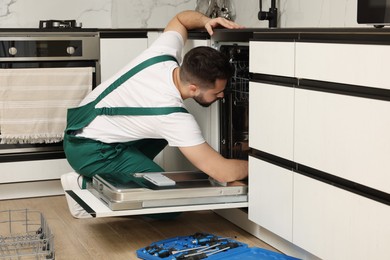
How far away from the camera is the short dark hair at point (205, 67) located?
337 centimetres

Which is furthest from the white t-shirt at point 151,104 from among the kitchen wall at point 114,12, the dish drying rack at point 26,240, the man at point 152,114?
the kitchen wall at point 114,12

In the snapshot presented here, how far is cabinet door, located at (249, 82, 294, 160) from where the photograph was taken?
2.98 m

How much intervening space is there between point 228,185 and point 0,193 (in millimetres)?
1564

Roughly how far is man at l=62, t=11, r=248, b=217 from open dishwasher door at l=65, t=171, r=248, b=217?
0.07 m

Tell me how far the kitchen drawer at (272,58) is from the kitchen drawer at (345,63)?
59mm

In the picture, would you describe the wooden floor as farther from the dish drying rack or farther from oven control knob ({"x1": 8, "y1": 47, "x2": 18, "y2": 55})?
oven control knob ({"x1": 8, "y1": 47, "x2": 18, "y2": 55})

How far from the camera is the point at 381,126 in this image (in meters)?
2.42

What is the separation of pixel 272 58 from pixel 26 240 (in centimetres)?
136

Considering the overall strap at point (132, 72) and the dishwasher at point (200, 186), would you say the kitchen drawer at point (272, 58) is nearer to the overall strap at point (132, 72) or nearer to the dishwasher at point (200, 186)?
the dishwasher at point (200, 186)

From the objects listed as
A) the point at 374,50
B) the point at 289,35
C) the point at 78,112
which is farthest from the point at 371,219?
the point at 78,112

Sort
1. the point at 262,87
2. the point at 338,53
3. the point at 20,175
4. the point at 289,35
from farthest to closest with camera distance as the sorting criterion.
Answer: the point at 20,175
the point at 262,87
the point at 289,35
the point at 338,53

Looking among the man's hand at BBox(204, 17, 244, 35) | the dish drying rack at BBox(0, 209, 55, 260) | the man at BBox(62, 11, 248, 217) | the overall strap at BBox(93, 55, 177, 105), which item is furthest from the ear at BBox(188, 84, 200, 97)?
the dish drying rack at BBox(0, 209, 55, 260)

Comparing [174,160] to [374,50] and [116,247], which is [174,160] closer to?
[116,247]

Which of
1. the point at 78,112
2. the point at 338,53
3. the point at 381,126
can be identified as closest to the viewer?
the point at 381,126
